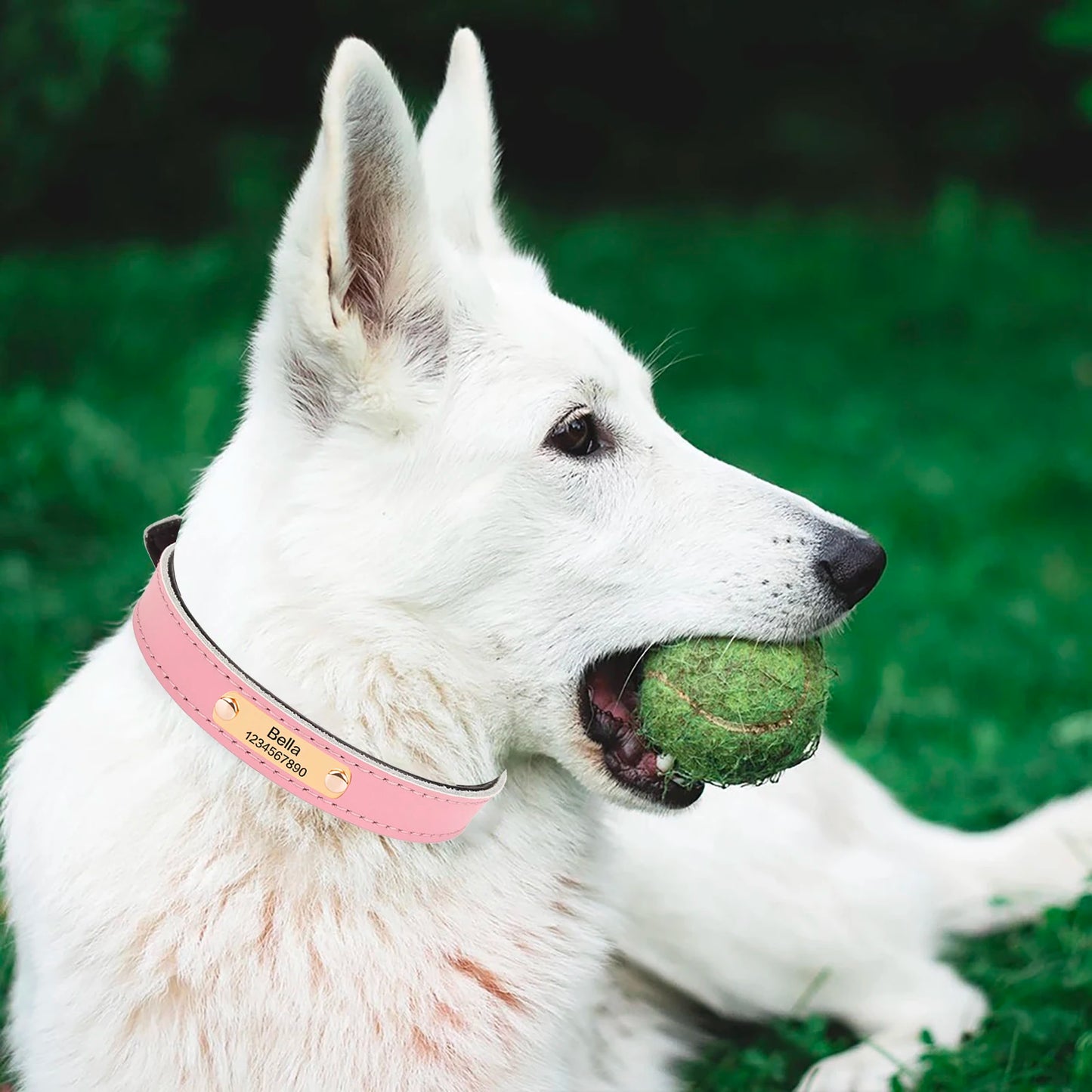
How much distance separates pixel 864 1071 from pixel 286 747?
1.60m

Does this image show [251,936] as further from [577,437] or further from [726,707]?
[577,437]

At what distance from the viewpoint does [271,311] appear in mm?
2273

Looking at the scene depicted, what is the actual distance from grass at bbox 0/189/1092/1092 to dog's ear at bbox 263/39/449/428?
1.48 metres

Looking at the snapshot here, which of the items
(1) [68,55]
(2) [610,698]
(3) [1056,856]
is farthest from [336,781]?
(1) [68,55]

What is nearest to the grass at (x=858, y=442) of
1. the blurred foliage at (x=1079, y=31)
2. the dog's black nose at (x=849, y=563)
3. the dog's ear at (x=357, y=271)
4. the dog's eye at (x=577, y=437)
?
the dog's black nose at (x=849, y=563)

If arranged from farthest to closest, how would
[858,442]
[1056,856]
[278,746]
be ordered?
[858,442], [1056,856], [278,746]

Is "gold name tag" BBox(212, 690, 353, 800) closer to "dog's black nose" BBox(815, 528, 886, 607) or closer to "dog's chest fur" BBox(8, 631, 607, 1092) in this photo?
"dog's chest fur" BBox(8, 631, 607, 1092)

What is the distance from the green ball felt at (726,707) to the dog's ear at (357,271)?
646 mm

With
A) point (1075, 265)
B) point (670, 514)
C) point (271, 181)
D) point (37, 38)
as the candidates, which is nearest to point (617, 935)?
point (670, 514)

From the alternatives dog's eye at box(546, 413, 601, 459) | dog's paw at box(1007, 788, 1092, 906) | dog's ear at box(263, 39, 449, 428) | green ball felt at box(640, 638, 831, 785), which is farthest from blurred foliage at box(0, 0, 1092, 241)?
green ball felt at box(640, 638, 831, 785)

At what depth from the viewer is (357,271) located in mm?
2334

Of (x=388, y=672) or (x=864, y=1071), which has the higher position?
(x=388, y=672)

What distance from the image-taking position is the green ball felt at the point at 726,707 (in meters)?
2.26

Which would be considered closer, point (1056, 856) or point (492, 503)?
point (492, 503)
